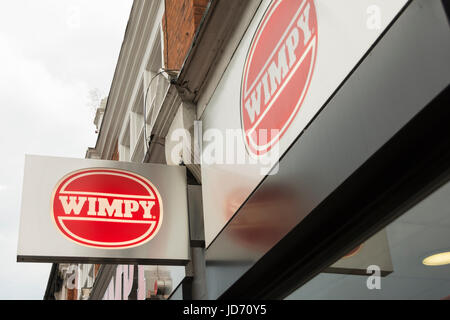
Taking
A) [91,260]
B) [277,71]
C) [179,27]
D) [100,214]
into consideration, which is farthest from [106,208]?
[179,27]

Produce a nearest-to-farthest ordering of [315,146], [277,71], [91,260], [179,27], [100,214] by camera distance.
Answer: [315,146], [277,71], [91,260], [100,214], [179,27]

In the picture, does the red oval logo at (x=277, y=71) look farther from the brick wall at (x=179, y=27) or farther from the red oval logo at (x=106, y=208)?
the brick wall at (x=179, y=27)

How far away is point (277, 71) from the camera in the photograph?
405 cm

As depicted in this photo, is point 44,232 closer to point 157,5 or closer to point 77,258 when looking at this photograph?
point 77,258

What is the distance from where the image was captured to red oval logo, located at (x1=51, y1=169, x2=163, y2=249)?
4859 millimetres

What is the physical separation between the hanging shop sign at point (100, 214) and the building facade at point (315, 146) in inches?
14.0

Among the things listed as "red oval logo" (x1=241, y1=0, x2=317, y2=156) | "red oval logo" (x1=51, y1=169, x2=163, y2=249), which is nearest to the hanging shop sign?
"red oval logo" (x1=51, y1=169, x2=163, y2=249)

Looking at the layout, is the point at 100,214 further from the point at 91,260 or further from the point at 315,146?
the point at 315,146

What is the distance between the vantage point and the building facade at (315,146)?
266 centimetres

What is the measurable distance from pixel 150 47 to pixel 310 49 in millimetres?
6421

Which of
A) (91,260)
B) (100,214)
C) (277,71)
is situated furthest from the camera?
(100,214)

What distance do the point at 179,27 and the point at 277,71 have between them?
3.41m

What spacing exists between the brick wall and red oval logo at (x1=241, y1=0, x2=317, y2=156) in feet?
6.60
